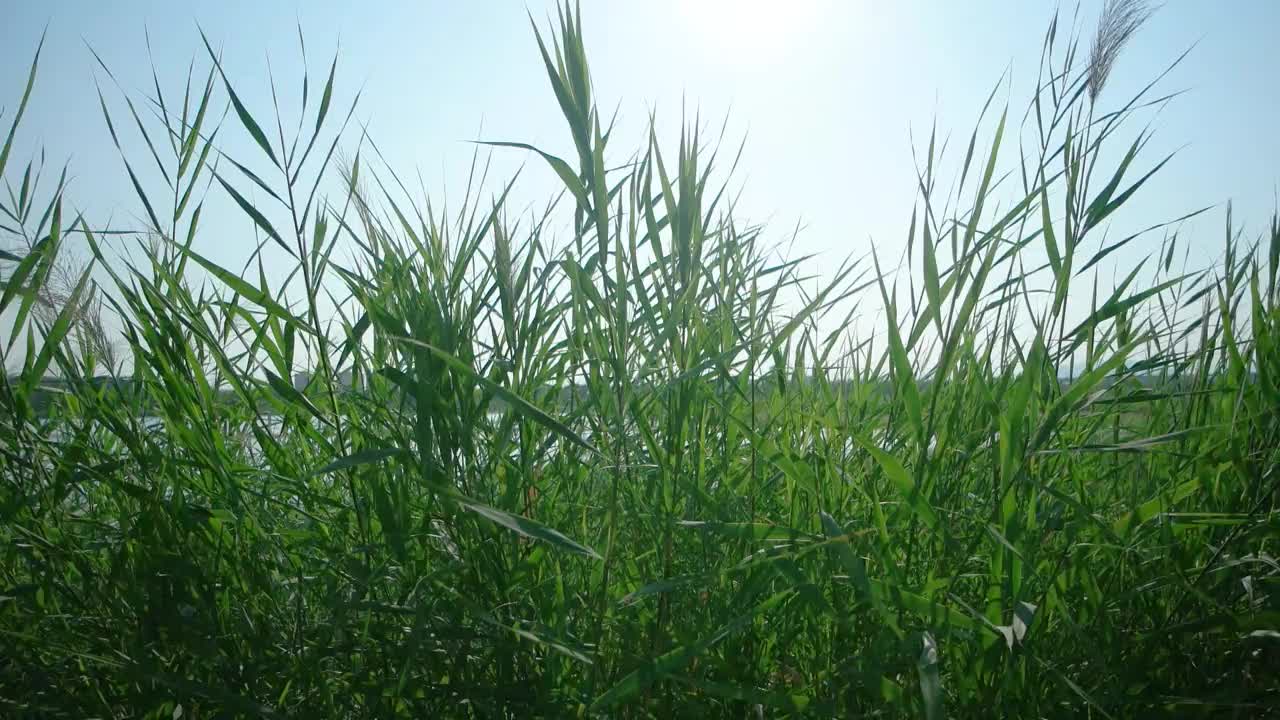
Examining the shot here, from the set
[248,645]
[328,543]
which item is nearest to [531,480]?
[328,543]

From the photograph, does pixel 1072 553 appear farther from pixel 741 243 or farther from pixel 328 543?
pixel 328 543

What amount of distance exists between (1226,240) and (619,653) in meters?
1.18

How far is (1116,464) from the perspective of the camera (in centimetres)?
143

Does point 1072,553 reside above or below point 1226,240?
below

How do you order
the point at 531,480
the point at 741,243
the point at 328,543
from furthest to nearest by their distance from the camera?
the point at 741,243 < the point at 328,543 < the point at 531,480

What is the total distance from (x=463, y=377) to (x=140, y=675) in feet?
1.84

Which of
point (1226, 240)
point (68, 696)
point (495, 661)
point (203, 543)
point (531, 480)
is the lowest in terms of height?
point (68, 696)

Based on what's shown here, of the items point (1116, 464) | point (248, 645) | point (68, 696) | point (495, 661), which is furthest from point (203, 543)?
point (1116, 464)

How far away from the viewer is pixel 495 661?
1.09m

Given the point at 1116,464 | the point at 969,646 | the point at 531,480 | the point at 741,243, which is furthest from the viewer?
the point at 741,243

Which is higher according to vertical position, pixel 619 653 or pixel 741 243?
pixel 741 243

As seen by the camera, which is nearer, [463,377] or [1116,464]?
[463,377]

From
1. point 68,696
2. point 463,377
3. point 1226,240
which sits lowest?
point 68,696

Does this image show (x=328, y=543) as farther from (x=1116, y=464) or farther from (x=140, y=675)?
(x=1116, y=464)
